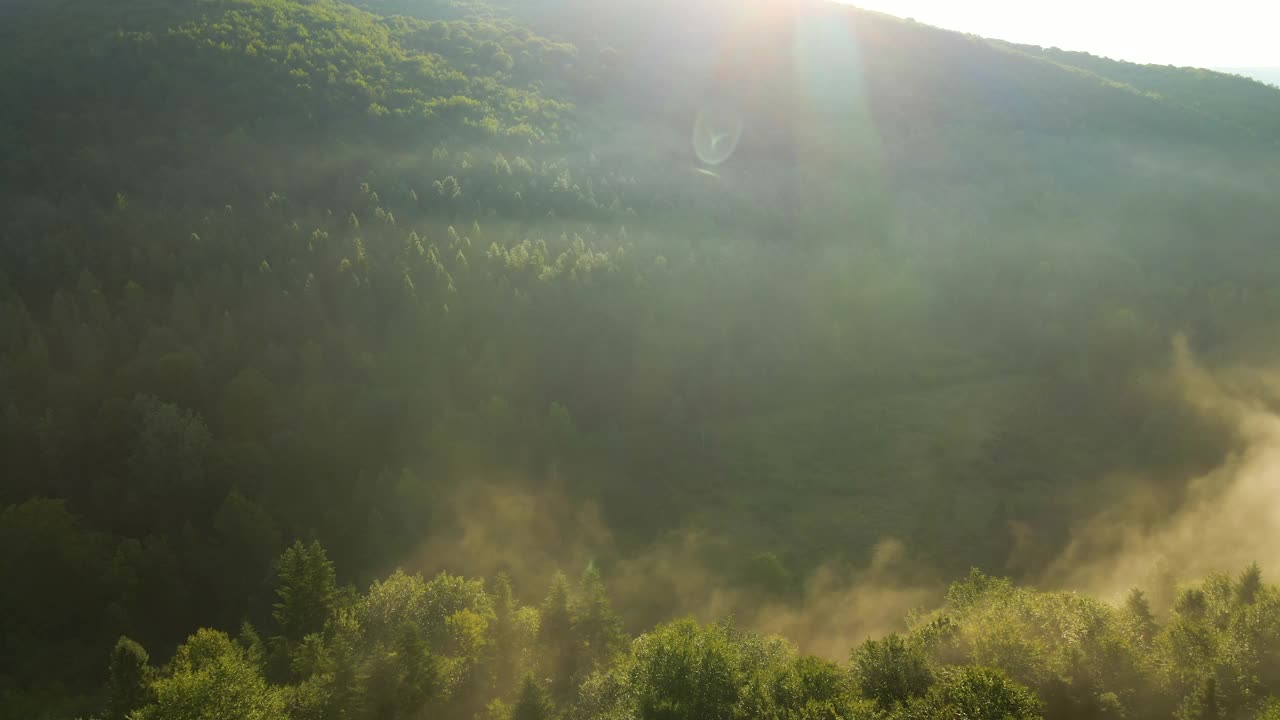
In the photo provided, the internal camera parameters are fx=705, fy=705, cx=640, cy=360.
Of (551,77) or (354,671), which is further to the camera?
(551,77)

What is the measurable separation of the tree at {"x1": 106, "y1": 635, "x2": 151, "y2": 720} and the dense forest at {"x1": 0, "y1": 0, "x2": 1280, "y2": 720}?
21 cm

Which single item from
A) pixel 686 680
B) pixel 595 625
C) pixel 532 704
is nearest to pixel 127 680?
pixel 532 704

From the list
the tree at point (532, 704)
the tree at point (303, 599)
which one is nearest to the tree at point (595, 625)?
the tree at point (532, 704)

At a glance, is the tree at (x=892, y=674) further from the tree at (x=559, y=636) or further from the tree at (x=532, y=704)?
the tree at (x=559, y=636)

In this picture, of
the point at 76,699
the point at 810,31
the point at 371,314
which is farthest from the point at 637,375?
the point at 810,31

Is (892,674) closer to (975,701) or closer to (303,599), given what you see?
(975,701)

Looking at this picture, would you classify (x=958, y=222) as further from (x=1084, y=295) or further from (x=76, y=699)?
(x=76, y=699)

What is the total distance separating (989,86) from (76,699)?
169 meters

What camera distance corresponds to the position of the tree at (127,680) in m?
32.1

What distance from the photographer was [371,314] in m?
63.8

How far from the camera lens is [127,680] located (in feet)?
106

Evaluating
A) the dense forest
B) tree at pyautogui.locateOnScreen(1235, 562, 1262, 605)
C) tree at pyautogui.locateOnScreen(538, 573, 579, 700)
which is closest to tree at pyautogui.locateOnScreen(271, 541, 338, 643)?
the dense forest

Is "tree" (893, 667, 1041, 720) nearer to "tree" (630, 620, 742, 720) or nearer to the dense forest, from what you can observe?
the dense forest

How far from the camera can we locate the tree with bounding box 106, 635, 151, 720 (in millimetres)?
32062
